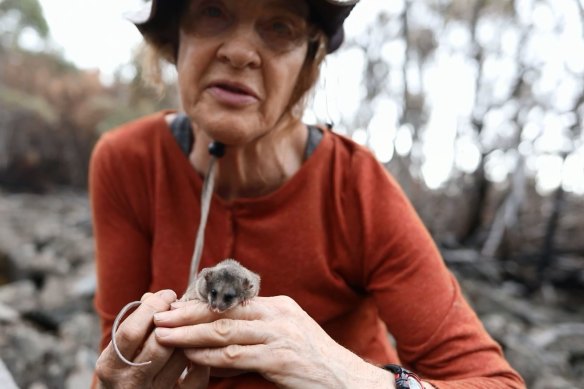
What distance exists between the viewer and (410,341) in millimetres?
1777

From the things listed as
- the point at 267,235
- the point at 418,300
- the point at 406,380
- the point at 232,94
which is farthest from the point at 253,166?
the point at 406,380

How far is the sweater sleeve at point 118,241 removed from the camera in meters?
2.09

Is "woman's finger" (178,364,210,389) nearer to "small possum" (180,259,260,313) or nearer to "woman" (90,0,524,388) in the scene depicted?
"woman" (90,0,524,388)

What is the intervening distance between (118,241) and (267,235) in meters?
0.68

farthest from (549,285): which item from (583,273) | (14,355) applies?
(14,355)

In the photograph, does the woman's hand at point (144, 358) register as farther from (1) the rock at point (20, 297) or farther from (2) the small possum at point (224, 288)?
(1) the rock at point (20, 297)

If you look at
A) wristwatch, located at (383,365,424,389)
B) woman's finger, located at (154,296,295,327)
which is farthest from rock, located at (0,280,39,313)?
wristwatch, located at (383,365,424,389)

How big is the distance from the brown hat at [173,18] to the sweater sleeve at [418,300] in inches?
23.4

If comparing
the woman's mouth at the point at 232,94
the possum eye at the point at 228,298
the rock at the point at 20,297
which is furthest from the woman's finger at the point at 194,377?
the rock at the point at 20,297

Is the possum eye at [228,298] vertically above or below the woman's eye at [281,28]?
below

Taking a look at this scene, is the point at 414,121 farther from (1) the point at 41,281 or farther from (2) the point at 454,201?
(1) the point at 41,281

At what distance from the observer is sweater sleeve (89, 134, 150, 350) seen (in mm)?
2094

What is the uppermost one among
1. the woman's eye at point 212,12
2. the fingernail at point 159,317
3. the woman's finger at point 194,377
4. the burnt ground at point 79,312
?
the woman's eye at point 212,12

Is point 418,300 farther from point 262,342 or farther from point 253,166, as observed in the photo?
point 253,166
